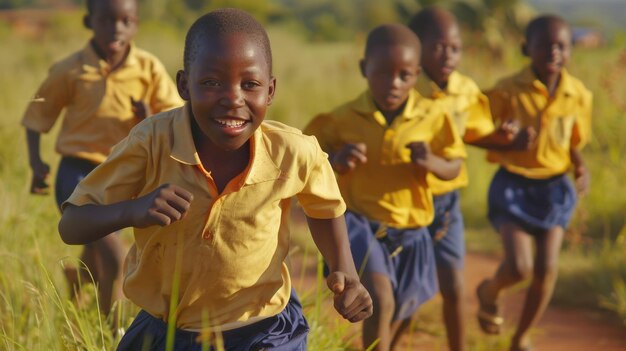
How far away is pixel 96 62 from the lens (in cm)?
508

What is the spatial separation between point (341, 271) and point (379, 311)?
1.19 m

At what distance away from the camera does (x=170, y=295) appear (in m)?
2.97

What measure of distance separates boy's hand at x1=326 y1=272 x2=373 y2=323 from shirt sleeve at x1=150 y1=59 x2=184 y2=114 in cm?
239

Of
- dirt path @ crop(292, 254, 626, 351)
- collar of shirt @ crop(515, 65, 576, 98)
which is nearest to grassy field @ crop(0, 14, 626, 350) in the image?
dirt path @ crop(292, 254, 626, 351)

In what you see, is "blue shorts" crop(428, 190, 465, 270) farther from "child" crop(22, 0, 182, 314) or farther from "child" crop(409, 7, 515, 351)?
"child" crop(22, 0, 182, 314)

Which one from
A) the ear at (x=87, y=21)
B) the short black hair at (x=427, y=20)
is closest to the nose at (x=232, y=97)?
the short black hair at (x=427, y=20)

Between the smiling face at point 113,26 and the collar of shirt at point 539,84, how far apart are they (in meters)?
2.04

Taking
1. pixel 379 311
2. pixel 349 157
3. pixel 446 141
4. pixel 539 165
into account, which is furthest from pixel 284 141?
pixel 539 165

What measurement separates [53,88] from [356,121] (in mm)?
1530

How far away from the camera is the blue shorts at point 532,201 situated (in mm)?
5543

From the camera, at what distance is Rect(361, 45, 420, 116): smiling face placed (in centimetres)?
445

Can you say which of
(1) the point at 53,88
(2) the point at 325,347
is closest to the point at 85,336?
(2) the point at 325,347

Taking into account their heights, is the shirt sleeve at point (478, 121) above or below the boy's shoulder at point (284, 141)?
below

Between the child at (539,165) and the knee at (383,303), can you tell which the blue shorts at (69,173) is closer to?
the knee at (383,303)
